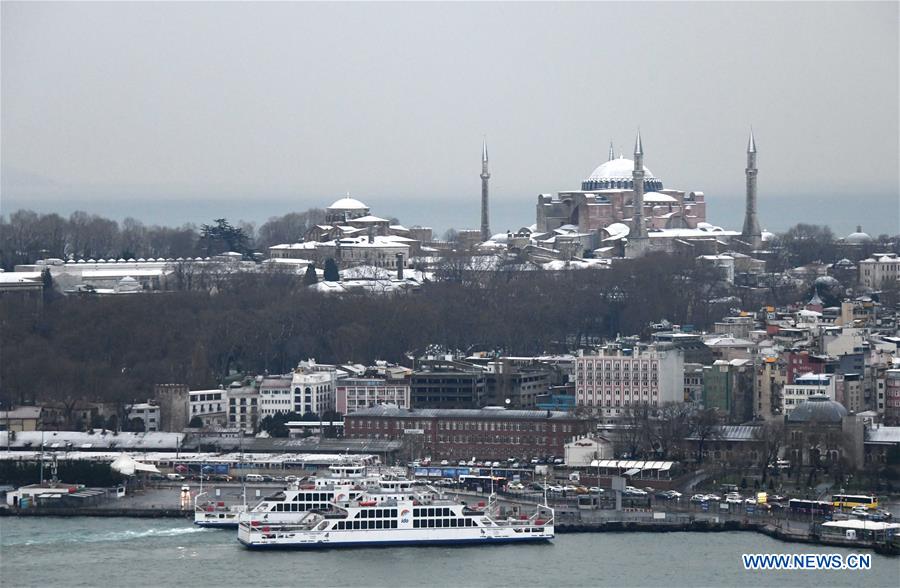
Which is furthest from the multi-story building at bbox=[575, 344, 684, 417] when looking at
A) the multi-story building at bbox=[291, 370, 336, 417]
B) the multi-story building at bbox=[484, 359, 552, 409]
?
the multi-story building at bbox=[291, 370, 336, 417]

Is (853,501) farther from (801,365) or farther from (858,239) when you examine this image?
(858,239)

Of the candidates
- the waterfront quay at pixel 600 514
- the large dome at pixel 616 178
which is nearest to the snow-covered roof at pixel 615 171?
the large dome at pixel 616 178

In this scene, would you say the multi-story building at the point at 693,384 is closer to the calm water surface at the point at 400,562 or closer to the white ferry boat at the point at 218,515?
the calm water surface at the point at 400,562

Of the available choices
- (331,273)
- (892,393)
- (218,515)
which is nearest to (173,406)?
(218,515)

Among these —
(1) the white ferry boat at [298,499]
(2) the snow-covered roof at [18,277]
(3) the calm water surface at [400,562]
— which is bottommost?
(3) the calm water surface at [400,562]

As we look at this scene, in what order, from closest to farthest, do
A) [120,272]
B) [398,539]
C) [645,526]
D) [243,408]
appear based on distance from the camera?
[398,539] → [645,526] → [243,408] → [120,272]

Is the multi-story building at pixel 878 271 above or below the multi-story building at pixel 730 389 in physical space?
above
